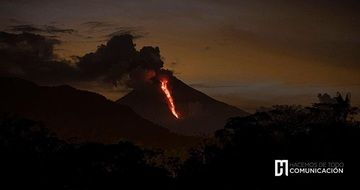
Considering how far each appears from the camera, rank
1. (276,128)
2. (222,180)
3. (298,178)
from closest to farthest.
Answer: (298,178), (222,180), (276,128)

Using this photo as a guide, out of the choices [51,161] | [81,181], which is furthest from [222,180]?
[51,161]

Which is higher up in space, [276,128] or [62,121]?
[276,128]

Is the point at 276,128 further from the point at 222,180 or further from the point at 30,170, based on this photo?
the point at 30,170

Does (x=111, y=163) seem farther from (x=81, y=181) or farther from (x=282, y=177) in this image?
(x=282, y=177)

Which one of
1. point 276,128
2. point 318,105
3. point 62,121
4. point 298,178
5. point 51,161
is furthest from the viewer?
point 62,121

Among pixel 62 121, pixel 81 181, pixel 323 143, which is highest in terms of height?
pixel 323 143

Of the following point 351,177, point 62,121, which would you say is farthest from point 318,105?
point 62,121

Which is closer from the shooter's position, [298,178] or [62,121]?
[298,178]
